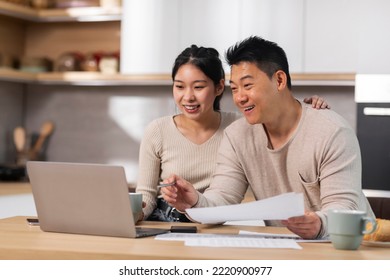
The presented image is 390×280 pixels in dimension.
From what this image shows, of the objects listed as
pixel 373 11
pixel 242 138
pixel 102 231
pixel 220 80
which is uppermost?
pixel 373 11

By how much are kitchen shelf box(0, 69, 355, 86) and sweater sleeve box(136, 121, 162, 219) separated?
1.47m

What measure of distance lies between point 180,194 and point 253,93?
1.24 ft

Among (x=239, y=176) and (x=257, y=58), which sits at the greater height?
(x=257, y=58)

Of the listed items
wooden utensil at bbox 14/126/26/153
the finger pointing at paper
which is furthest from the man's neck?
wooden utensil at bbox 14/126/26/153

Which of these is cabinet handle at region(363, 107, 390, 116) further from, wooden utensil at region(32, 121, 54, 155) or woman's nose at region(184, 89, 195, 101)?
wooden utensil at region(32, 121, 54, 155)

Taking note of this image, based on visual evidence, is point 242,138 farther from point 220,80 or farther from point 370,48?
point 370,48

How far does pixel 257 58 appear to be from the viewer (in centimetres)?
211

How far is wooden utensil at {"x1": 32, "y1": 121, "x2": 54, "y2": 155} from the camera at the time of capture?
4648mm

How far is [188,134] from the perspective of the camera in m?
2.64

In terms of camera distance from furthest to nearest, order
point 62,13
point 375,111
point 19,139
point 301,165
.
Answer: point 19,139, point 62,13, point 375,111, point 301,165

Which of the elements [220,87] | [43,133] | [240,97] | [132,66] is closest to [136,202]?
[240,97]

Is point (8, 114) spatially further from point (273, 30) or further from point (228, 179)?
point (228, 179)
